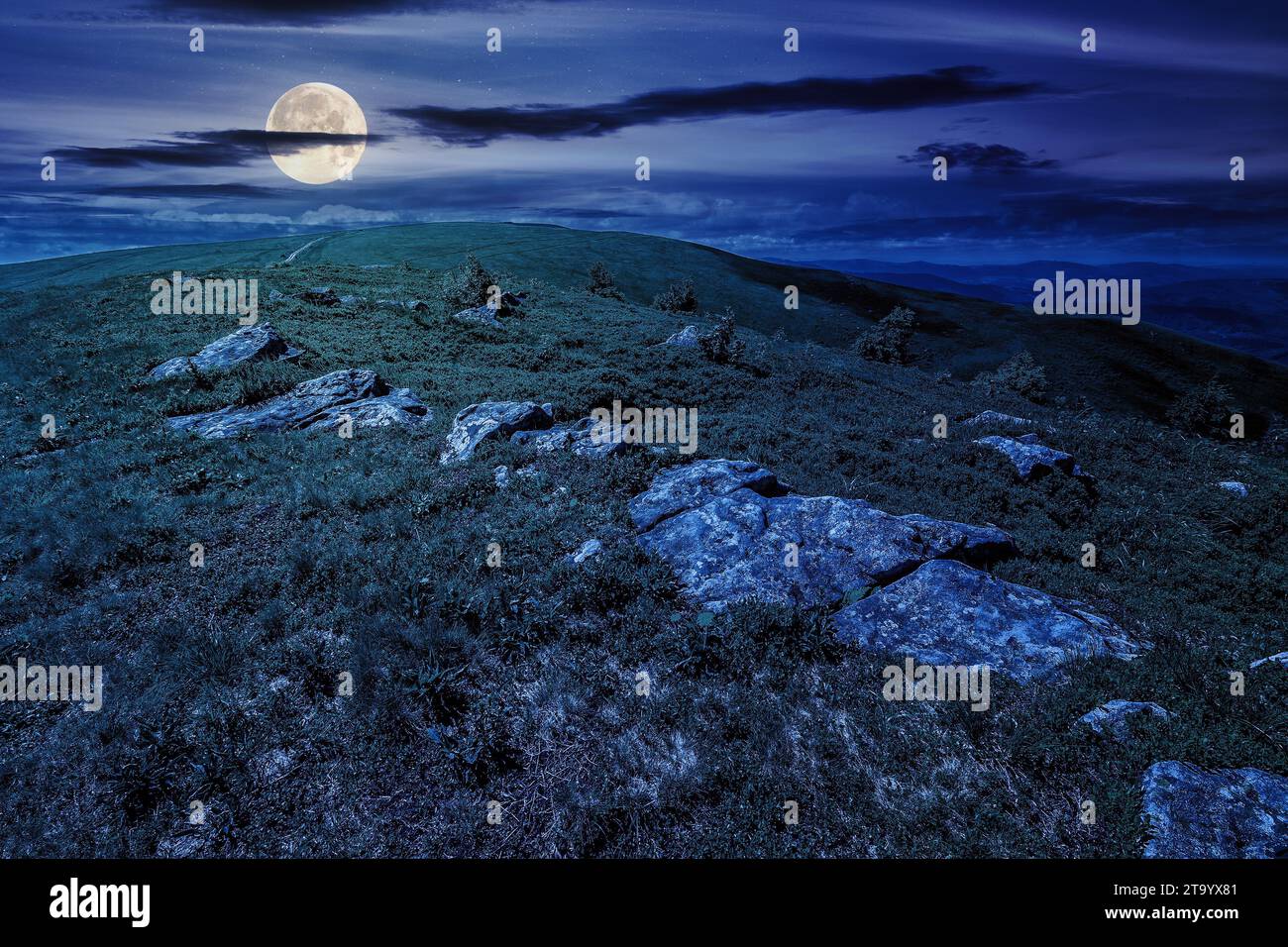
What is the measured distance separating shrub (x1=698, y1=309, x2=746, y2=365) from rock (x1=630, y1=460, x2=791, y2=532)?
1675 cm

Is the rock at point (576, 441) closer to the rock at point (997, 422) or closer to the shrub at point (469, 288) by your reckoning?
the rock at point (997, 422)

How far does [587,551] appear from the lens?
9.61 metres

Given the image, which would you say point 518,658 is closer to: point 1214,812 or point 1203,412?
point 1214,812

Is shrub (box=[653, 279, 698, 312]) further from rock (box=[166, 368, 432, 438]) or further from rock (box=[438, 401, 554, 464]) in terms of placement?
rock (box=[438, 401, 554, 464])

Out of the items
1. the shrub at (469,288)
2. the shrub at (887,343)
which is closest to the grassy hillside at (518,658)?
the shrub at (469,288)

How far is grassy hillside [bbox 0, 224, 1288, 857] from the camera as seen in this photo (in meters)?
5.70

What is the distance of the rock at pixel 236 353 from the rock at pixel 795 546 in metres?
20.2

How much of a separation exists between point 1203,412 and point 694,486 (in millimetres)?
92786

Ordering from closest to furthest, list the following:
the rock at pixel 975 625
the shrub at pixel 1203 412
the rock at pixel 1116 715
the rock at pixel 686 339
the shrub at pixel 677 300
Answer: the rock at pixel 1116 715 → the rock at pixel 975 625 → the rock at pixel 686 339 → the shrub at pixel 677 300 → the shrub at pixel 1203 412

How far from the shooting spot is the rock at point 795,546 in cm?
886

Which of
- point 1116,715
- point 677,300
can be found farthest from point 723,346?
point 677,300
